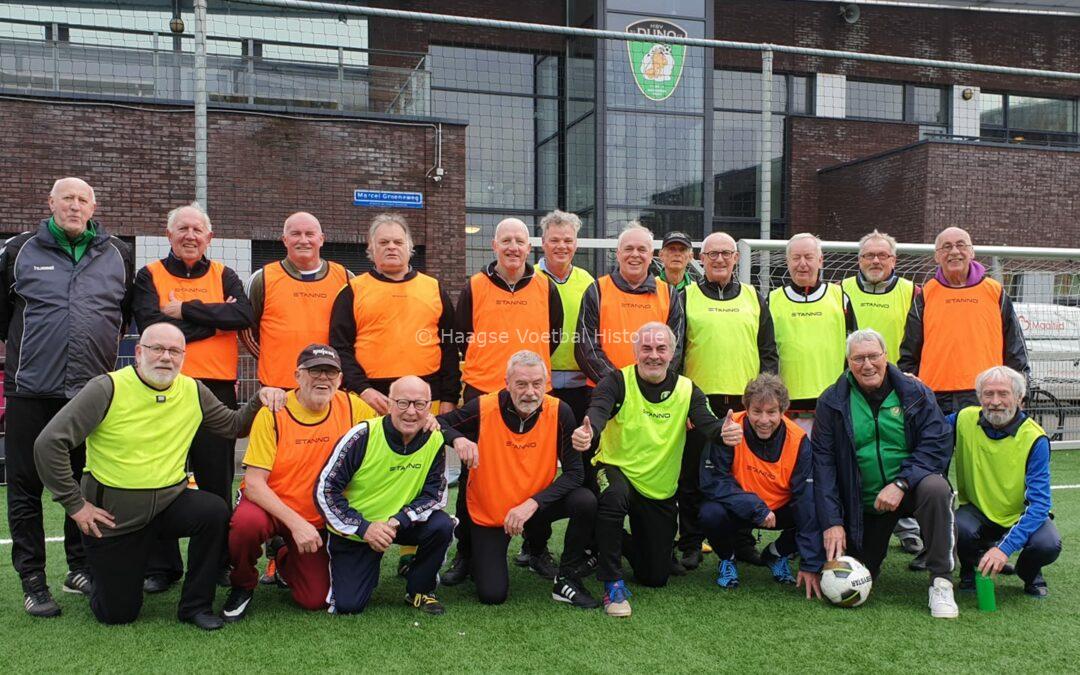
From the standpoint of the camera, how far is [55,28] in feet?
34.2

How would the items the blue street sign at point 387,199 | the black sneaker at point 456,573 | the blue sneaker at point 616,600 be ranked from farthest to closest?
1. the blue street sign at point 387,199
2. the black sneaker at point 456,573
3. the blue sneaker at point 616,600

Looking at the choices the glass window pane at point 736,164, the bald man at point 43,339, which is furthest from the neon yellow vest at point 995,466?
the glass window pane at point 736,164

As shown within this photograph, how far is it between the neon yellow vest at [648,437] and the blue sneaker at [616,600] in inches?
20.0

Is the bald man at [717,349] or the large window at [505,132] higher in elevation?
the large window at [505,132]

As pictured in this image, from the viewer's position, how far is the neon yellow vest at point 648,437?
4.35 metres

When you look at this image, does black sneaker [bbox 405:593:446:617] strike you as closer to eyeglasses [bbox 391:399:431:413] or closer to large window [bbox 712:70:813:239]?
eyeglasses [bbox 391:399:431:413]

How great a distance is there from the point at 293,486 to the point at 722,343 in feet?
7.86

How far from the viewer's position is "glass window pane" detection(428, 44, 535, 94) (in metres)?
12.4

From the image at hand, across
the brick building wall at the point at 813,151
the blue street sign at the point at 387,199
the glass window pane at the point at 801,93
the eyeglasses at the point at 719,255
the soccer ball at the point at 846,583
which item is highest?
the glass window pane at the point at 801,93

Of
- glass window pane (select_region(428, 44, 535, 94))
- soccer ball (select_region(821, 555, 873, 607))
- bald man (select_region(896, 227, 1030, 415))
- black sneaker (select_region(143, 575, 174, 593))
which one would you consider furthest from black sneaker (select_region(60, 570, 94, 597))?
glass window pane (select_region(428, 44, 535, 94))

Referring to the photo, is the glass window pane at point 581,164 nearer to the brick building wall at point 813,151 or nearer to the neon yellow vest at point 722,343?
the brick building wall at point 813,151

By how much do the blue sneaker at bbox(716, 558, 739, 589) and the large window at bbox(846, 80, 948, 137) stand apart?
1407 centimetres

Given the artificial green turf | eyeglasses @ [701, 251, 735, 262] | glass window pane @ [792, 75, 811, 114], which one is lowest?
the artificial green turf

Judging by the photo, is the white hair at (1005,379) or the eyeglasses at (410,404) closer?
the eyeglasses at (410,404)
